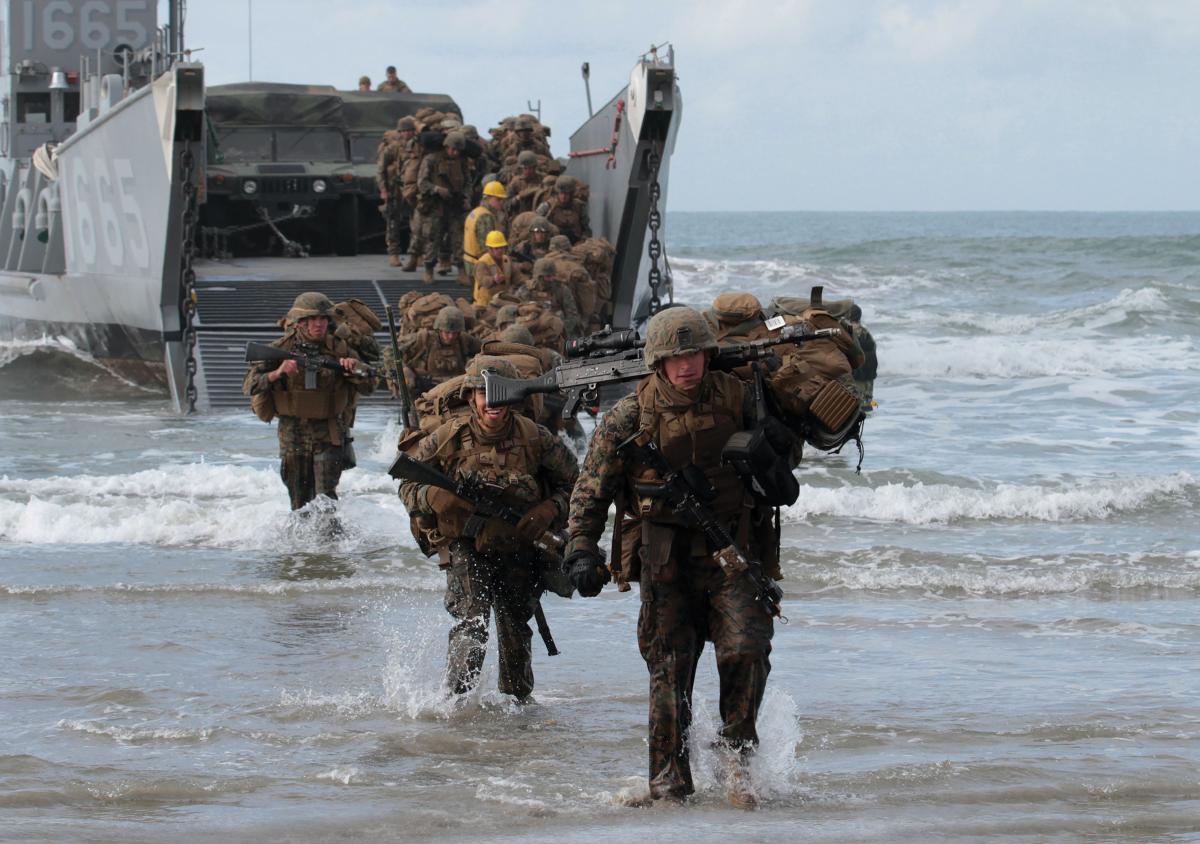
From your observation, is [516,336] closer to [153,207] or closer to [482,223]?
[482,223]

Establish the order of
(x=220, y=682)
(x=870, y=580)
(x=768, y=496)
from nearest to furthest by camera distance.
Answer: (x=768, y=496) < (x=220, y=682) < (x=870, y=580)

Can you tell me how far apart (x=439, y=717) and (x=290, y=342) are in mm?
3484

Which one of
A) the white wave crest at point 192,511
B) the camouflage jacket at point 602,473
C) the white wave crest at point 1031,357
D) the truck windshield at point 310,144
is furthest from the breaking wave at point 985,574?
the white wave crest at point 1031,357

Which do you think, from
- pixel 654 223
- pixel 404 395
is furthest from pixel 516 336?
pixel 654 223

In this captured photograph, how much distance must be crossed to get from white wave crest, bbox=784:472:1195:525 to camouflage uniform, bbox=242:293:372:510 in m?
3.24

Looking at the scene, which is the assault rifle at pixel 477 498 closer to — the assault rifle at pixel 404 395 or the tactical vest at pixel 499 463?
the tactical vest at pixel 499 463

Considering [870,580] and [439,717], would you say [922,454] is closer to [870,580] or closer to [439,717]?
[870,580]

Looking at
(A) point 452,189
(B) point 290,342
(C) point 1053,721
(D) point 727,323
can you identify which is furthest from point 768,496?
(A) point 452,189

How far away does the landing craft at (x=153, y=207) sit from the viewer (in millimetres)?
15219

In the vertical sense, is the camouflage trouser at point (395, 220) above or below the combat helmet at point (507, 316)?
above

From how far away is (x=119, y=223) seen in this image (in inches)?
658

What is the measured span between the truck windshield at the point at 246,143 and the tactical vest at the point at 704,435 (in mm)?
15660

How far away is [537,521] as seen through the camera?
21.0 feet

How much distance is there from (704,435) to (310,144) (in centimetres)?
1614
